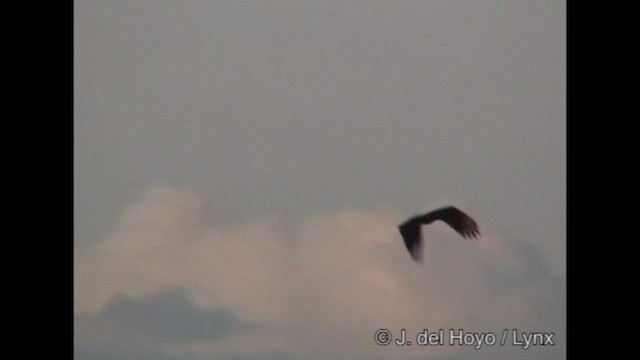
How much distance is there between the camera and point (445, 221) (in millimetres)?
3352

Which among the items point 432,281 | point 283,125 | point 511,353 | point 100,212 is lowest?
point 511,353

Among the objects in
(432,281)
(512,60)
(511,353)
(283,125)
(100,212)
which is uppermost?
(512,60)

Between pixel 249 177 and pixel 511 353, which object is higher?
pixel 249 177

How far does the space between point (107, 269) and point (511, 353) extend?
57.3 inches

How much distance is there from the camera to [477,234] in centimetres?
336

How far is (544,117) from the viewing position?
11.1 ft

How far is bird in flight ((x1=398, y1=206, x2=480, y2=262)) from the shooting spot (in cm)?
335

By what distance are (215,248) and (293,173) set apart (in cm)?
38

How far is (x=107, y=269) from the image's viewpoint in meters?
3.36

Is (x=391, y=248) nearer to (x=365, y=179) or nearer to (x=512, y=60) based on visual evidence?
(x=365, y=179)

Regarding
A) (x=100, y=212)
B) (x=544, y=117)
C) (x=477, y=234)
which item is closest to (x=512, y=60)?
(x=544, y=117)

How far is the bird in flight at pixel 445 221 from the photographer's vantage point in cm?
335

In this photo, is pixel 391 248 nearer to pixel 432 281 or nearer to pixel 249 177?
pixel 432 281

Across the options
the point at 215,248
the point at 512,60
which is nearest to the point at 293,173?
the point at 215,248
